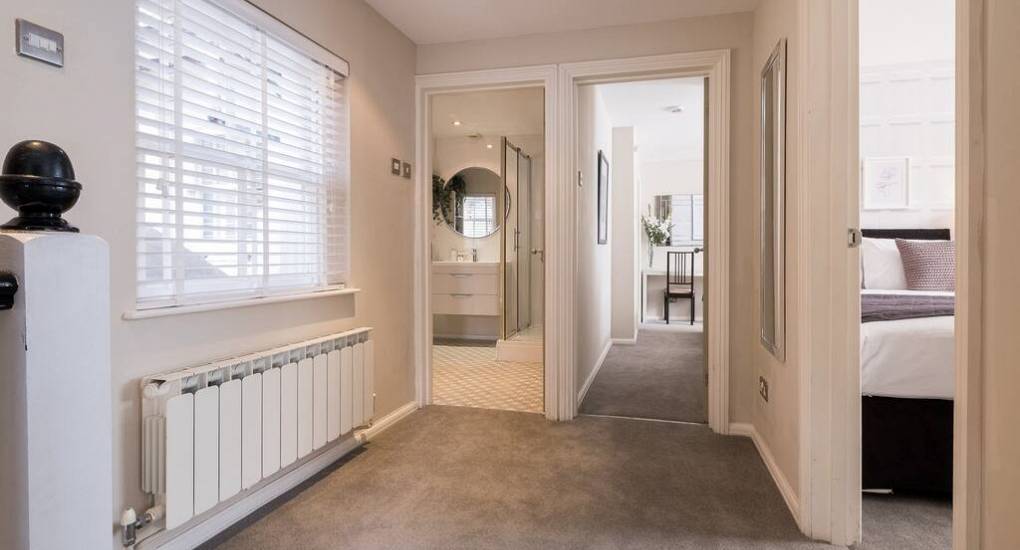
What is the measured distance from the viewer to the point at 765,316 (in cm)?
269

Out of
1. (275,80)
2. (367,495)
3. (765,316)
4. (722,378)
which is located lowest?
(367,495)

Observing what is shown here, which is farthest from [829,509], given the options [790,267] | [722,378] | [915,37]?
[915,37]

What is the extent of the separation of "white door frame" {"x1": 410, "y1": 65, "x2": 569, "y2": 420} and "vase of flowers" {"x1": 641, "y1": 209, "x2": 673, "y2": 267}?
204 inches

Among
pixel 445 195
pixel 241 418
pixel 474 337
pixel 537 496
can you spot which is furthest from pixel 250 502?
pixel 445 195

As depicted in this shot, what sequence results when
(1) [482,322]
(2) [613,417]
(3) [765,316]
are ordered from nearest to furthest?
1. (3) [765,316]
2. (2) [613,417]
3. (1) [482,322]

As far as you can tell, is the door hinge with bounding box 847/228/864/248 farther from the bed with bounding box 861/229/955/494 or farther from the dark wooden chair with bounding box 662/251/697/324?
the dark wooden chair with bounding box 662/251/697/324

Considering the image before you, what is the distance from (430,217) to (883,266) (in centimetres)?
302

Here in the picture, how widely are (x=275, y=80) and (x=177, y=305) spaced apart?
1.03m

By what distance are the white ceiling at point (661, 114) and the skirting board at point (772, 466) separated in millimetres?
2220

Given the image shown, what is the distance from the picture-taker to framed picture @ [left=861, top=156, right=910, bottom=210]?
4195 mm

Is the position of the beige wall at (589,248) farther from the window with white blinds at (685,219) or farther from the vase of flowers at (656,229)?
the window with white blinds at (685,219)

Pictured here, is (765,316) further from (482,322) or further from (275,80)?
(482,322)

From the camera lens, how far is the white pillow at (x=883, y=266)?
11.8 feet

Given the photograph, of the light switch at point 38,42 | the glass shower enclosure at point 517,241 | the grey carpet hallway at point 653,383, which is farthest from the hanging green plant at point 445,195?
the light switch at point 38,42
